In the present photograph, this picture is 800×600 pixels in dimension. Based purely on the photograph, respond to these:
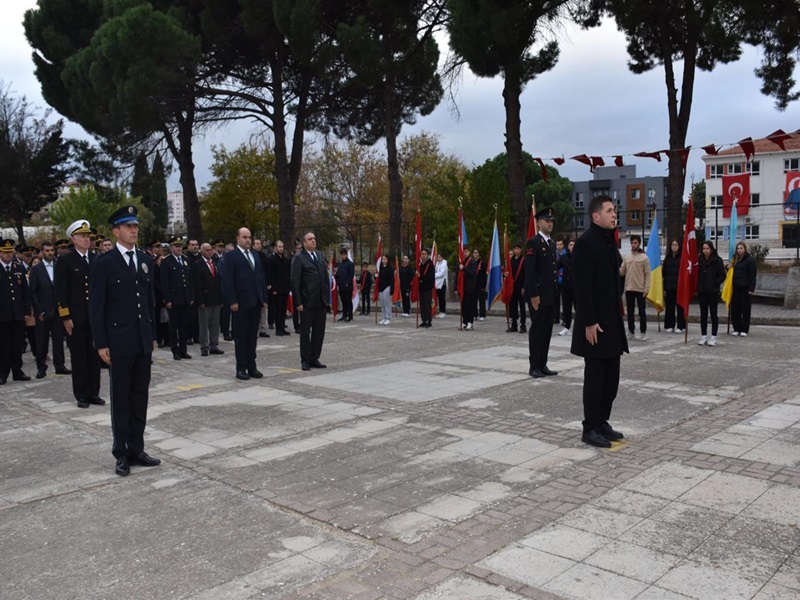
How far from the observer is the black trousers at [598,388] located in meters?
6.11

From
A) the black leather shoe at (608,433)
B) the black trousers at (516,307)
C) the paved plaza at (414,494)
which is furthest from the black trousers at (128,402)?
the black trousers at (516,307)

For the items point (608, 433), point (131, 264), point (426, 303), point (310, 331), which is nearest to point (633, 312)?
point (426, 303)

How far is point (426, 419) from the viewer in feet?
23.9

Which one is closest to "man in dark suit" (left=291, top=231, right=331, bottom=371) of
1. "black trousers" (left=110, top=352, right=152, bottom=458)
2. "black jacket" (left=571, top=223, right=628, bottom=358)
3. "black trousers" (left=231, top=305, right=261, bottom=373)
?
"black trousers" (left=231, top=305, right=261, bottom=373)

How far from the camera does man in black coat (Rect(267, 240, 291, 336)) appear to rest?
648 inches

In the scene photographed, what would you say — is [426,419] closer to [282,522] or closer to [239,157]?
[282,522]

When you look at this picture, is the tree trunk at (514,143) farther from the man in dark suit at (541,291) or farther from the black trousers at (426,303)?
the man in dark suit at (541,291)

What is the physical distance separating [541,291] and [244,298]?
418 centimetres

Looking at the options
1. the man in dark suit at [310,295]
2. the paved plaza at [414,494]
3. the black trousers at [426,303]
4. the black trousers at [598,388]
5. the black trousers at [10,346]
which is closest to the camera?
the paved plaza at [414,494]

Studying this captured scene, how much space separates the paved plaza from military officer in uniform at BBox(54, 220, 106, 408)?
1.07ft

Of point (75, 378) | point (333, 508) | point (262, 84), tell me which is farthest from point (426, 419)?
point (262, 84)

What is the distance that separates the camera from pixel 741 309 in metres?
13.6

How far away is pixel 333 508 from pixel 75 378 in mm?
5226

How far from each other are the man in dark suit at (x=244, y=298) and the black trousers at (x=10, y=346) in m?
3.22
